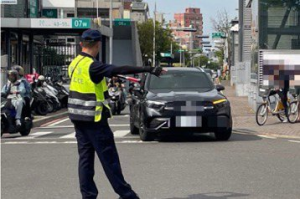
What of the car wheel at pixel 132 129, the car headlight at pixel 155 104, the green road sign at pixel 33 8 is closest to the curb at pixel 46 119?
the car wheel at pixel 132 129

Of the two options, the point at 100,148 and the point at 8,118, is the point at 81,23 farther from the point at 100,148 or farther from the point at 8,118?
the point at 100,148

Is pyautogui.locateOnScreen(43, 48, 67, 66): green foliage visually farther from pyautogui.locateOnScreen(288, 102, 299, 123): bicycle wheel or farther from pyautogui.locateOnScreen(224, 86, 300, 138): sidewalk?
pyautogui.locateOnScreen(288, 102, 299, 123): bicycle wheel

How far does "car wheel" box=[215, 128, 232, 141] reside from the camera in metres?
13.9

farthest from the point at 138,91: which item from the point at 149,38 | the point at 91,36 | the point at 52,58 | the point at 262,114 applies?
the point at 149,38

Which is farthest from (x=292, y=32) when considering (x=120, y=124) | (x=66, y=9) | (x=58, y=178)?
(x=66, y=9)

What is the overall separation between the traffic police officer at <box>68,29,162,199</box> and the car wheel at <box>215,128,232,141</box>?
7203 millimetres

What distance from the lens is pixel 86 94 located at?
266 inches

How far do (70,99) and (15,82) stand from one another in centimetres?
935

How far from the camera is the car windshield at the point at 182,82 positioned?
1477 centimetres

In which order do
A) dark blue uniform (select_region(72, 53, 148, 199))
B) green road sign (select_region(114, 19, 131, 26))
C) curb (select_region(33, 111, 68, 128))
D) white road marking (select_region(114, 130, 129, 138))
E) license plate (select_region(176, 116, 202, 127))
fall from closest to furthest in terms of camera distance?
dark blue uniform (select_region(72, 53, 148, 199)) < license plate (select_region(176, 116, 202, 127)) < white road marking (select_region(114, 130, 129, 138)) < curb (select_region(33, 111, 68, 128)) < green road sign (select_region(114, 19, 131, 26))

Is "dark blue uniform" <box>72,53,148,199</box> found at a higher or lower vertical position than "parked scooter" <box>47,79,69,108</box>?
higher

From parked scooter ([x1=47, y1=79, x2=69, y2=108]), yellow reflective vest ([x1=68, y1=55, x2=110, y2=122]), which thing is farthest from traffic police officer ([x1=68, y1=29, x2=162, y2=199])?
parked scooter ([x1=47, y1=79, x2=69, y2=108])

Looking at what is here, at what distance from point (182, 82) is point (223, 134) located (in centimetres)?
159

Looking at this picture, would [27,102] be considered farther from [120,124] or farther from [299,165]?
[299,165]
